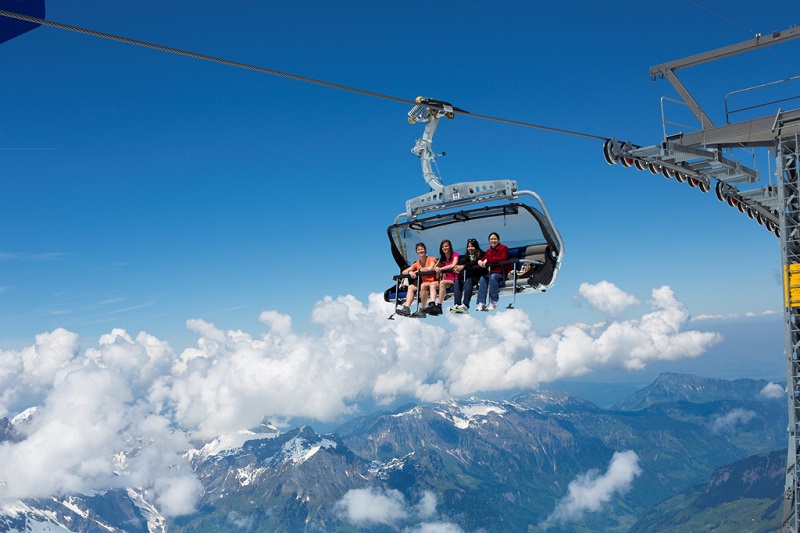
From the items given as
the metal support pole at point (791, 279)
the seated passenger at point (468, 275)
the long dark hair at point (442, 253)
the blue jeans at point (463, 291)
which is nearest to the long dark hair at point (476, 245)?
the seated passenger at point (468, 275)

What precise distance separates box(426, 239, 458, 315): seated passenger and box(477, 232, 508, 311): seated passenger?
868mm

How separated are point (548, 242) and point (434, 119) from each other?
521 cm

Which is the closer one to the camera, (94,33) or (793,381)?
(94,33)

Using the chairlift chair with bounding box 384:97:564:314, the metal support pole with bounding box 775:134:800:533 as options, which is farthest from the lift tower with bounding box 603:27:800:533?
the chairlift chair with bounding box 384:97:564:314

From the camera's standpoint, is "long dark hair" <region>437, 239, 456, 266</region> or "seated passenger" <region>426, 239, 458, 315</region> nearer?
"seated passenger" <region>426, 239, 458, 315</region>

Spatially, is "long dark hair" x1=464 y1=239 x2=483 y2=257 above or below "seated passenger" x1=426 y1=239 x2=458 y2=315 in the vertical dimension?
above

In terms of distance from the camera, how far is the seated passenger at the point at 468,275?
1922 cm

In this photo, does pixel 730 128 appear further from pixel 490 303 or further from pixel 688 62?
pixel 490 303

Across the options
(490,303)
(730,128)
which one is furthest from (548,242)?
(730,128)

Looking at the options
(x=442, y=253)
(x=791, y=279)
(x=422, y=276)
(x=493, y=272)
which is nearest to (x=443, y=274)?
(x=422, y=276)

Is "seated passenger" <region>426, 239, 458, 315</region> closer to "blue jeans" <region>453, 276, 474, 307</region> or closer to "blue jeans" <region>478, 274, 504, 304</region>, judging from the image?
"blue jeans" <region>453, 276, 474, 307</region>

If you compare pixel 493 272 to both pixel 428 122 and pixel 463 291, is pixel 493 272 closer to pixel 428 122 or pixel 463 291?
pixel 463 291

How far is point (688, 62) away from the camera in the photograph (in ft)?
70.7

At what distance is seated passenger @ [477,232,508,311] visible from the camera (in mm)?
18641
